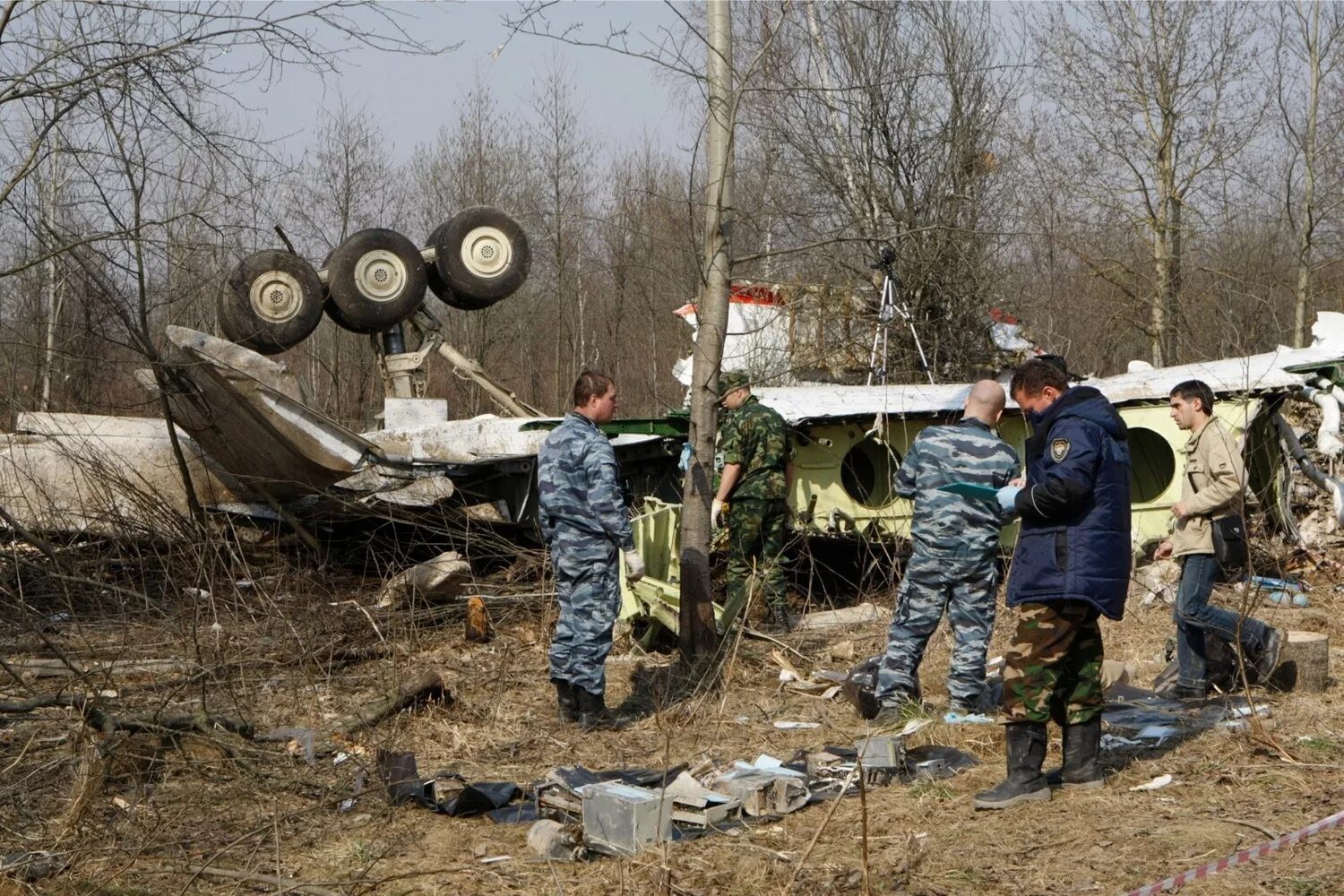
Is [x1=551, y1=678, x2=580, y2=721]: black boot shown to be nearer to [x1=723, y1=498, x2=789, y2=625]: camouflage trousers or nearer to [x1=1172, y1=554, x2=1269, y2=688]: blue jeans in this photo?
[x1=723, y1=498, x2=789, y2=625]: camouflage trousers

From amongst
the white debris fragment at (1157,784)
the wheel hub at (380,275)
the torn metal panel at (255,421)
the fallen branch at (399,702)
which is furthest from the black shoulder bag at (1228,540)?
the wheel hub at (380,275)

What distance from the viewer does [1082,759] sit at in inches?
201

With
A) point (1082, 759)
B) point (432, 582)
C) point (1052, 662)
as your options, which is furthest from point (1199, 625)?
point (432, 582)

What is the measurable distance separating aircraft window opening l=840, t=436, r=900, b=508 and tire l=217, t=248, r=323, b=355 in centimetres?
450

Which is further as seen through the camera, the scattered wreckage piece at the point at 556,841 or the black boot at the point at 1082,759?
the black boot at the point at 1082,759

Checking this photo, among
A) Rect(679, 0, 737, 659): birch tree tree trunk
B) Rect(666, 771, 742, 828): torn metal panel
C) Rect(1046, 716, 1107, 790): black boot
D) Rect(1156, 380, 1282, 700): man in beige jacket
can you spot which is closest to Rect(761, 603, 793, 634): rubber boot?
Rect(679, 0, 737, 659): birch tree tree trunk

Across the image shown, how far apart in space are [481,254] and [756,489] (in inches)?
136

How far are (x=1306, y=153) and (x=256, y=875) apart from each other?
19.1 meters

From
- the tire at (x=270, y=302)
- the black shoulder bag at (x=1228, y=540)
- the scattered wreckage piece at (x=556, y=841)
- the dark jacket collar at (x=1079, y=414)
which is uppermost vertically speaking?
the tire at (x=270, y=302)

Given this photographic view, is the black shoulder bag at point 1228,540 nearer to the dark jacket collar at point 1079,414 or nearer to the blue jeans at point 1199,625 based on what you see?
the blue jeans at point 1199,625

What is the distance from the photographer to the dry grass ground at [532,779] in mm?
4133

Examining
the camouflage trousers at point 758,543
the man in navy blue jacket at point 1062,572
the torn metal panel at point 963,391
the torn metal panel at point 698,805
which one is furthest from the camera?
the torn metal panel at point 963,391

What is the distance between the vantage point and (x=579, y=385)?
6688 mm

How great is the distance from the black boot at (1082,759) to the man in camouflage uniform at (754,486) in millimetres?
Result: 4100
